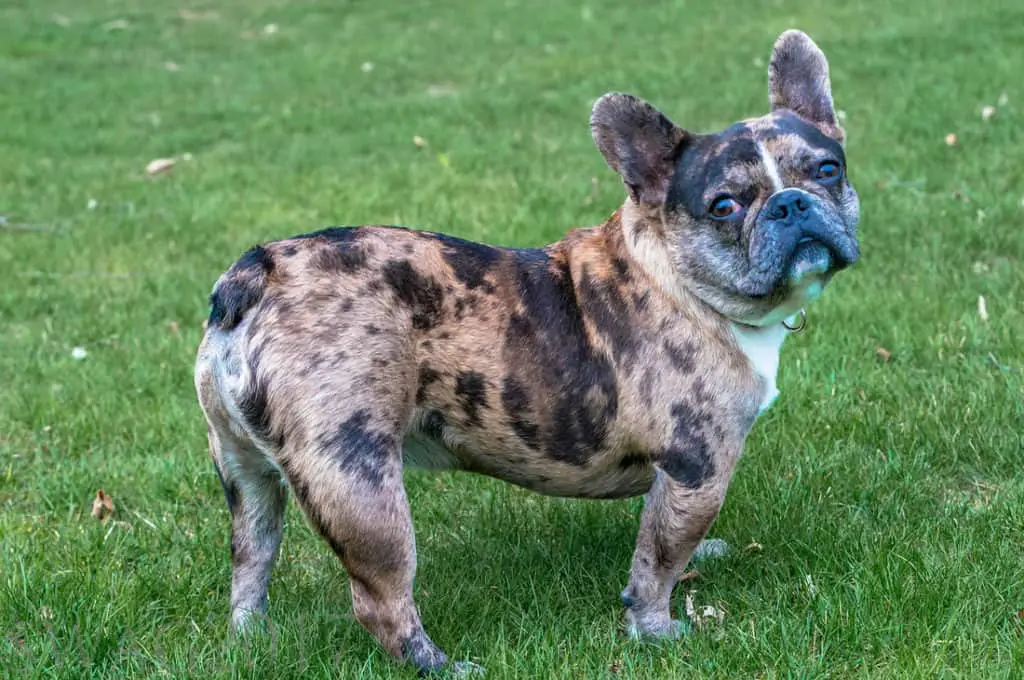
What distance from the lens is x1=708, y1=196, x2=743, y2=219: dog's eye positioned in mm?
3529

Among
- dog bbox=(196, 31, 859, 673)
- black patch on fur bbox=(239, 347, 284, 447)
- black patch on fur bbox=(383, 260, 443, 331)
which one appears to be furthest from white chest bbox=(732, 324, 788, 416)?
black patch on fur bbox=(239, 347, 284, 447)

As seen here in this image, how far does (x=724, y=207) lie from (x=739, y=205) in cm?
4

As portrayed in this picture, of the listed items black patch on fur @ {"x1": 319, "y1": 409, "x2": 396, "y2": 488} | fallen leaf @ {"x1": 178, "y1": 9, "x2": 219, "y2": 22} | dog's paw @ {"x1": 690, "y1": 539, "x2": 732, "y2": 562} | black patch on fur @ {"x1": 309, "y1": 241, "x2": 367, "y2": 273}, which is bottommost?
fallen leaf @ {"x1": 178, "y1": 9, "x2": 219, "y2": 22}

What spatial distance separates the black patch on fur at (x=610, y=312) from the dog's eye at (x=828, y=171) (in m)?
0.68

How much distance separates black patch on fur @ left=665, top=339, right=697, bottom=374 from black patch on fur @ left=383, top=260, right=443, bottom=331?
68cm

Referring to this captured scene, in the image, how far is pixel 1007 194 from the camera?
773 cm

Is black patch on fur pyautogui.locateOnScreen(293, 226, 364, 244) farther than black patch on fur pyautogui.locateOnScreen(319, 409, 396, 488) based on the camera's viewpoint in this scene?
Yes

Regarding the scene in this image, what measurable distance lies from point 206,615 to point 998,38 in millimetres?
11134

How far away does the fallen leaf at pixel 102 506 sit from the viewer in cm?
469

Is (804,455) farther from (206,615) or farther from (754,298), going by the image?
(206,615)

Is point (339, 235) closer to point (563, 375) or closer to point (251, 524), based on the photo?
point (563, 375)

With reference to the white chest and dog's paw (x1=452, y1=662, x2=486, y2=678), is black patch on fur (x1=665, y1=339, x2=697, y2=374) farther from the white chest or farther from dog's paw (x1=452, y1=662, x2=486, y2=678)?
dog's paw (x1=452, y1=662, x2=486, y2=678)

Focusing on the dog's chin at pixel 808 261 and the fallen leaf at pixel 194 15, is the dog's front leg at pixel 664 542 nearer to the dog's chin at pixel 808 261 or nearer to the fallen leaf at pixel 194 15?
the dog's chin at pixel 808 261

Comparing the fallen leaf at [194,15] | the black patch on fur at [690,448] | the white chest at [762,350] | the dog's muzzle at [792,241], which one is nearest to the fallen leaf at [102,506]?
the black patch on fur at [690,448]
